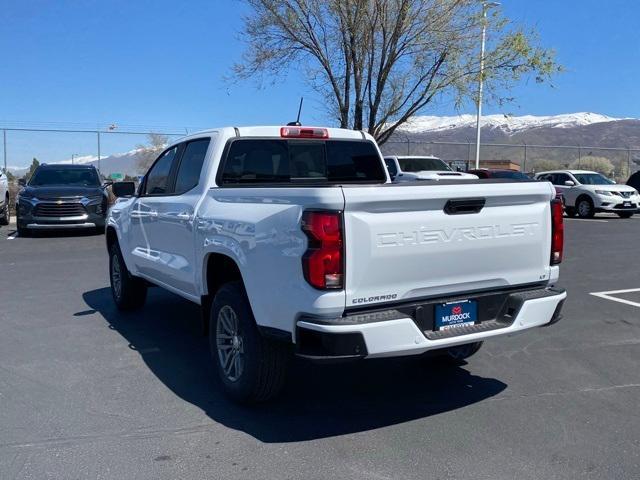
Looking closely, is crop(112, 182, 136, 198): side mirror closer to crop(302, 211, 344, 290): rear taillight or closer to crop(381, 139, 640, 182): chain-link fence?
crop(302, 211, 344, 290): rear taillight

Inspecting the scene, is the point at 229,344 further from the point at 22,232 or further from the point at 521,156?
the point at 521,156

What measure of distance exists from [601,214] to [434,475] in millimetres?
23180

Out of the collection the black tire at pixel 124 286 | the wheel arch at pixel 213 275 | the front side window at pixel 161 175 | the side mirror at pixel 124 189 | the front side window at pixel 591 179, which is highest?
the front side window at pixel 161 175

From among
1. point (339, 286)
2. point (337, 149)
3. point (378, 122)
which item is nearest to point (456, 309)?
point (339, 286)

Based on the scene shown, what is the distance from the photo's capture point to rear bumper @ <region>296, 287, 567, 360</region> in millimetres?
3547

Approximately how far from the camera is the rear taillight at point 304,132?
548cm

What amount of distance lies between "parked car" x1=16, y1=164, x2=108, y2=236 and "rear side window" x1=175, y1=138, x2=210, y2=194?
33.5 feet

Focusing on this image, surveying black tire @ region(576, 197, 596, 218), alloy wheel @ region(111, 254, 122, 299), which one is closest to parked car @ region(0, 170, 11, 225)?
alloy wheel @ region(111, 254, 122, 299)

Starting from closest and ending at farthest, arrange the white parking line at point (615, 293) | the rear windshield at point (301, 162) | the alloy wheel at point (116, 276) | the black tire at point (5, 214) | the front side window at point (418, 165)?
the rear windshield at point (301, 162) → the alloy wheel at point (116, 276) → the white parking line at point (615, 293) → the black tire at point (5, 214) → the front side window at point (418, 165)

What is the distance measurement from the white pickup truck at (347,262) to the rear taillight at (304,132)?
20 cm

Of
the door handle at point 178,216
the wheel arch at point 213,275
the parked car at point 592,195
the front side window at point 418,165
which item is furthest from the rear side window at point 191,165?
the parked car at point 592,195

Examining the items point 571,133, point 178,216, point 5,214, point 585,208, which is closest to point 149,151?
point 5,214

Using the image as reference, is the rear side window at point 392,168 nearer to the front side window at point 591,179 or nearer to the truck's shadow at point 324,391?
the front side window at point 591,179

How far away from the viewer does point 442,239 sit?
153 inches
